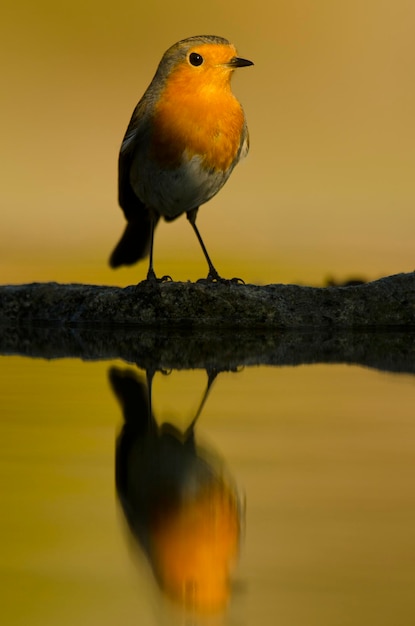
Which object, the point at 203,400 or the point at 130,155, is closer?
the point at 203,400

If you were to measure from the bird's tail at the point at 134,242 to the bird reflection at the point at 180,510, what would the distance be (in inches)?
167

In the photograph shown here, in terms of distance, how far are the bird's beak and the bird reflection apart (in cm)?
344

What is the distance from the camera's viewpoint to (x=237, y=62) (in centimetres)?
579

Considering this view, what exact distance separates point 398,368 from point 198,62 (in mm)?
2546

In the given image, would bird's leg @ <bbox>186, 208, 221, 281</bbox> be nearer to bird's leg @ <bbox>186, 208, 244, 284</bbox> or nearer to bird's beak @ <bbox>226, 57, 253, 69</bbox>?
bird's leg @ <bbox>186, 208, 244, 284</bbox>

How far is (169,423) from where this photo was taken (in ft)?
9.41

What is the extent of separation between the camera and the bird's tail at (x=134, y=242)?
6.99 metres

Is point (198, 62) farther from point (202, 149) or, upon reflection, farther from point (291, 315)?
point (291, 315)

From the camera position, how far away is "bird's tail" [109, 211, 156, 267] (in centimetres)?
699

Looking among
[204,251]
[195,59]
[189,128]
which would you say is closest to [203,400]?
[189,128]

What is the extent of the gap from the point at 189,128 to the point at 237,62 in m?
0.50

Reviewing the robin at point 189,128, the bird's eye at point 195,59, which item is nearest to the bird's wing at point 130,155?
the robin at point 189,128

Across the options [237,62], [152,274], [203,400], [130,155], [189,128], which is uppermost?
[237,62]

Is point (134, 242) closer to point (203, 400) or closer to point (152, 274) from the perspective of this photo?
point (152, 274)
